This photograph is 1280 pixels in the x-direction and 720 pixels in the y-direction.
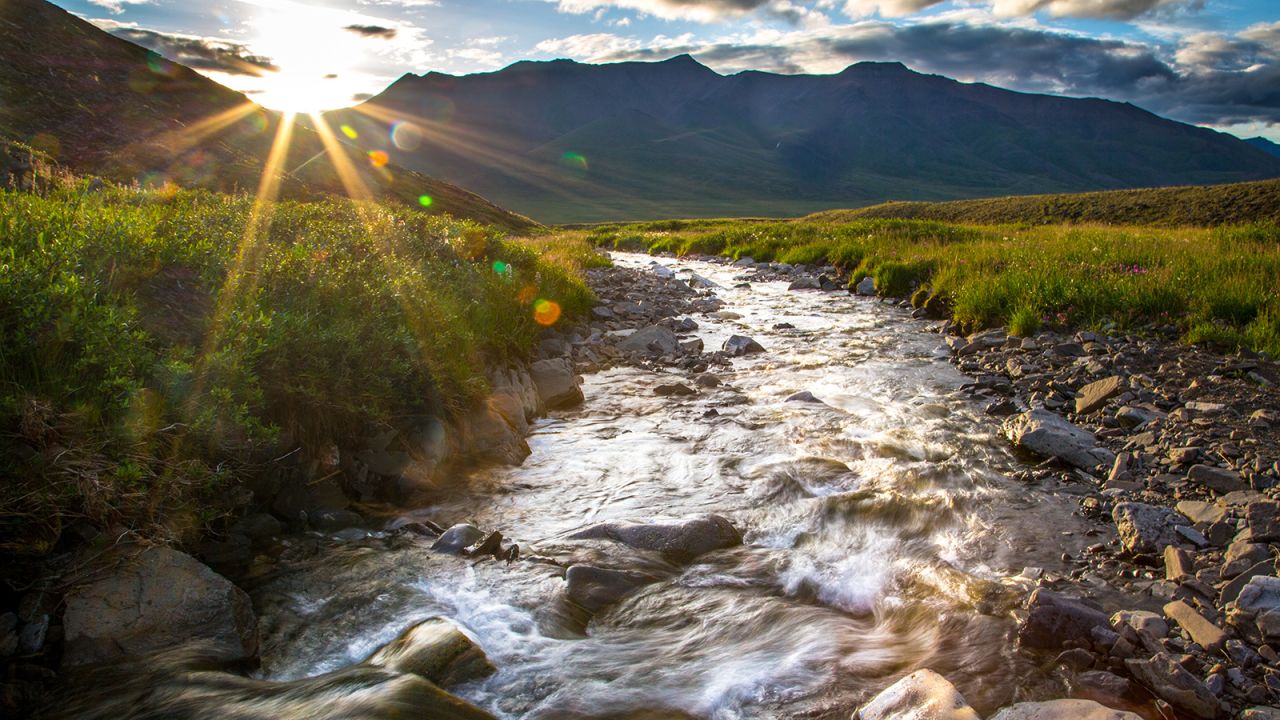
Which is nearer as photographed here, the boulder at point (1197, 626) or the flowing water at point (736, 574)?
the boulder at point (1197, 626)

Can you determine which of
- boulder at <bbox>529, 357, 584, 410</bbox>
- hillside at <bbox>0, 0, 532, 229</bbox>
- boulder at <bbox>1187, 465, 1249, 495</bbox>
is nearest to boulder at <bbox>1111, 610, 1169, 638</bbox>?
boulder at <bbox>1187, 465, 1249, 495</bbox>

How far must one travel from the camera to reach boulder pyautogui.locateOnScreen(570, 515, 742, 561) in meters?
5.38

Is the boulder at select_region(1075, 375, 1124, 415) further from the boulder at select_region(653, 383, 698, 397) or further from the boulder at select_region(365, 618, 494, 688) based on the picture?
the boulder at select_region(365, 618, 494, 688)

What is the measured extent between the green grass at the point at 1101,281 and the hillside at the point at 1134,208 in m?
17.6

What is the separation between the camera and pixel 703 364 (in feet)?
36.0

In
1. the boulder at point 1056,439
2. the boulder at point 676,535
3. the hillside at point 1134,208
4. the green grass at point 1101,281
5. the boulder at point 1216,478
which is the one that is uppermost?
the hillside at point 1134,208

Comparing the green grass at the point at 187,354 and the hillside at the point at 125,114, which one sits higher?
the hillside at the point at 125,114

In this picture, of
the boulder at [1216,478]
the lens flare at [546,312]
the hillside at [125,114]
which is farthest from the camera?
the hillside at [125,114]

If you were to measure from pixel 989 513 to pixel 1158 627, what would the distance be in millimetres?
1957

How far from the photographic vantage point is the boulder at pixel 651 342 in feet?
39.0

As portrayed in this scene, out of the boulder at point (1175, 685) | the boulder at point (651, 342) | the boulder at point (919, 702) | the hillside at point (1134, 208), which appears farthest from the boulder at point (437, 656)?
the hillside at point (1134, 208)

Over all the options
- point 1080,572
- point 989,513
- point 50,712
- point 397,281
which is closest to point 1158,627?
point 1080,572

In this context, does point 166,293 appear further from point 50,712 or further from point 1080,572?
point 1080,572

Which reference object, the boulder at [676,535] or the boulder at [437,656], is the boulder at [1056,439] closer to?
the boulder at [676,535]
